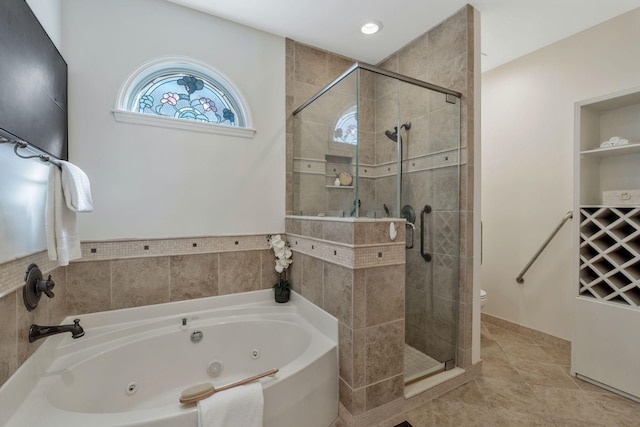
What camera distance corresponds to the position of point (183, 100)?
2.12 m

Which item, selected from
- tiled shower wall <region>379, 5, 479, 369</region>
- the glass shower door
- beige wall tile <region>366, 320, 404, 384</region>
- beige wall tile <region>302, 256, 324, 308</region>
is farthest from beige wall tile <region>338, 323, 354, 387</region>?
tiled shower wall <region>379, 5, 479, 369</region>

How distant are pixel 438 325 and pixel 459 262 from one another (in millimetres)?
550

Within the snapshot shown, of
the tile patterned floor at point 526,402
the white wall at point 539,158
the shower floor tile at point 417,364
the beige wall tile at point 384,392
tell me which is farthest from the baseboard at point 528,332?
the beige wall tile at point 384,392

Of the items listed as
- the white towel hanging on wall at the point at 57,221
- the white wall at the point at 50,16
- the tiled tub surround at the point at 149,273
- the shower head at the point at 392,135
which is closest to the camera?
the white towel hanging on wall at the point at 57,221

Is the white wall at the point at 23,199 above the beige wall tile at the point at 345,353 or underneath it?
above

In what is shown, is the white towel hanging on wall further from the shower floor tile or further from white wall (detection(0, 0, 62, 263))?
the shower floor tile

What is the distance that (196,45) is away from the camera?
2.08 metres

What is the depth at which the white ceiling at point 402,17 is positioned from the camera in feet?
6.46

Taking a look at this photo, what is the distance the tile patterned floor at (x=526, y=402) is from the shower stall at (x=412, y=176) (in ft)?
0.74

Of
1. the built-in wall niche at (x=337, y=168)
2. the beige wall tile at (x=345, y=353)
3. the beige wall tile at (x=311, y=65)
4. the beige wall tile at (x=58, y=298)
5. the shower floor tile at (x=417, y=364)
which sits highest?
the beige wall tile at (x=311, y=65)

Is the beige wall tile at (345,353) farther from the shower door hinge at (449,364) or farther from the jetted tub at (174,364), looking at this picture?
the shower door hinge at (449,364)

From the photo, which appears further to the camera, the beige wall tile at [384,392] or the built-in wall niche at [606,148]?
the built-in wall niche at [606,148]

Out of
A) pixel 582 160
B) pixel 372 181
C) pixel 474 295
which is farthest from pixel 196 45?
pixel 582 160

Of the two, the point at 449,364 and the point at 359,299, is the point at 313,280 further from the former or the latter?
the point at 449,364
